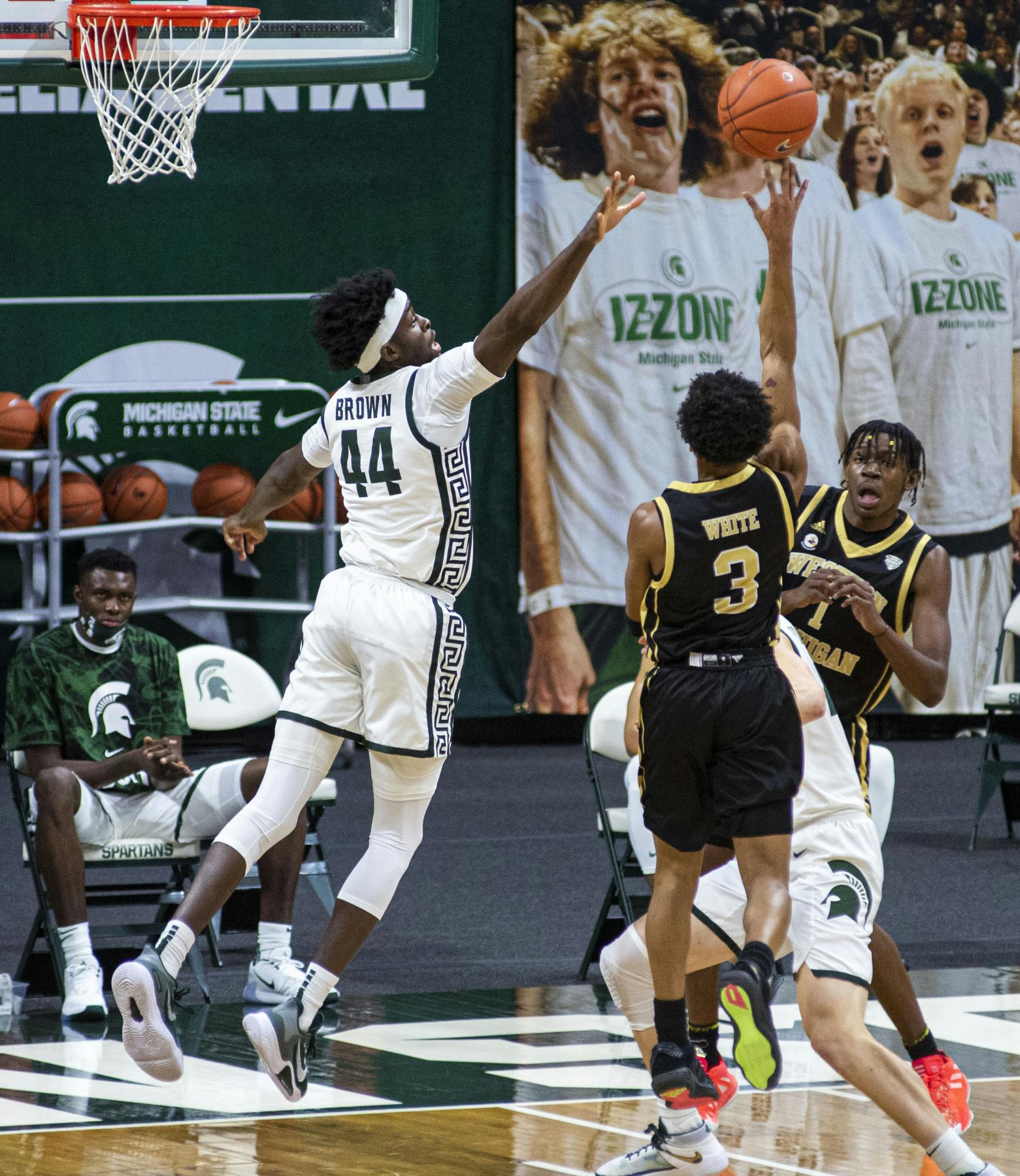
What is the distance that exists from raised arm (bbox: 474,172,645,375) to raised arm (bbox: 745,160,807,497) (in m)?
0.53

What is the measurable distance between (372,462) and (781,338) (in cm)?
108

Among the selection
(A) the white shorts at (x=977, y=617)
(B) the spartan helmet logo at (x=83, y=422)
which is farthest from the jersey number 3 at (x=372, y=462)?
(A) the white shorts at (x=977, y=617)

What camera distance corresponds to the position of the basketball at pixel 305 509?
10.5 metres

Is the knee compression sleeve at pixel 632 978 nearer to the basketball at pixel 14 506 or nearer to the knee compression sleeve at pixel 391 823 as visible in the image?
the knee compression sleeve at pixel 391 823

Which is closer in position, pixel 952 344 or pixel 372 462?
pixel 372 462

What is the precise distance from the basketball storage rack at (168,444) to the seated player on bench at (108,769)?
3980 mm

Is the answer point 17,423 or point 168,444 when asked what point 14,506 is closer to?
point 17,423

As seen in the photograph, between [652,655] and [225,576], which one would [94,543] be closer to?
[225,576]

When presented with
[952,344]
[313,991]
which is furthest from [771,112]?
[952,344]

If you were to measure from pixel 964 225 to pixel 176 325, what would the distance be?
16.0ft

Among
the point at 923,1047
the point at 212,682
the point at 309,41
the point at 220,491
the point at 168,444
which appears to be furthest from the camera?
the point at 168,444

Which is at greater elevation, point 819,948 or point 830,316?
point 830,316

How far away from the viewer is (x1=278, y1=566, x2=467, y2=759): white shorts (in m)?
4.43

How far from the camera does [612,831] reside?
6273 millimetres
